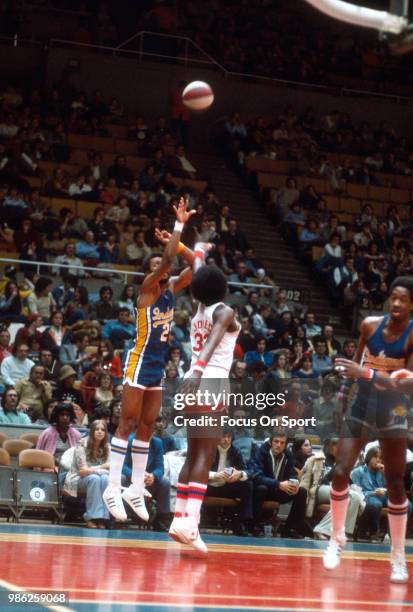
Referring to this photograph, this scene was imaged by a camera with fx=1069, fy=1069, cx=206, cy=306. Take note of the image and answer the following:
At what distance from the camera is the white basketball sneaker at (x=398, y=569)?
8367mm

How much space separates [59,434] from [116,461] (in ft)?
11.8

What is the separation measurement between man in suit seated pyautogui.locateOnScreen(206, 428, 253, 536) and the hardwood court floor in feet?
7.07

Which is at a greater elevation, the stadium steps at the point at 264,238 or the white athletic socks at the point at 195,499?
the stadium steps at the point at 264,238

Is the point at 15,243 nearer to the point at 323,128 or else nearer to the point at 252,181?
the point at 252,181

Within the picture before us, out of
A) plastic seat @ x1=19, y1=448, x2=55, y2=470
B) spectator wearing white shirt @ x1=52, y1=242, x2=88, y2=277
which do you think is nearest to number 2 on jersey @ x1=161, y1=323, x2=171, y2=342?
plastic seat @ x1=19, y1=448, x2=55, y2=470

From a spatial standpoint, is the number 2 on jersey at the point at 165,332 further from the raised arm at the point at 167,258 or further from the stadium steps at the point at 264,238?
the stadium steps at the point at 264,238

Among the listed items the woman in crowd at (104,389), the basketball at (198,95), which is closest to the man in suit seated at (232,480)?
the woman in crowd at (104,389)

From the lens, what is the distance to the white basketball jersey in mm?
9156

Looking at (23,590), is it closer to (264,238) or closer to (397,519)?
(397,519)

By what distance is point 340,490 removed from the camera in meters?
8.62

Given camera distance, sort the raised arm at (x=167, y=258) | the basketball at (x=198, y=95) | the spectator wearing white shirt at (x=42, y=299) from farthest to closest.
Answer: the spectator wearing white shirt at (x=42, y=299) → the basketball at (x=198, y=95) → the raised arm at (x=167, y=258)

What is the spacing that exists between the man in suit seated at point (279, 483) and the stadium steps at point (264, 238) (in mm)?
8824

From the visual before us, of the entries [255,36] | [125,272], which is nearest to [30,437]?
[125,272]

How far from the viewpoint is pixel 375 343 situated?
337 inches
